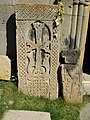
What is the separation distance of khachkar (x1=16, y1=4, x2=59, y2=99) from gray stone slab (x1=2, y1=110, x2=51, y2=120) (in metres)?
0.57

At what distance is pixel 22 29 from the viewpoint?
13.1 feet

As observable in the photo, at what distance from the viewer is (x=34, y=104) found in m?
4.10

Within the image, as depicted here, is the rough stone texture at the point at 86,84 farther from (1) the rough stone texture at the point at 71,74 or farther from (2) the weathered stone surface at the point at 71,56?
(2) the weathered stone surface at the point at 71,56

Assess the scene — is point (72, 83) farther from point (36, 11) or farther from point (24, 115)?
point (36, 11)

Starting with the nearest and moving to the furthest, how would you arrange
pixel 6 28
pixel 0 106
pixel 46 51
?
pixel 0 106
pixel 46 51
pixel 6 28

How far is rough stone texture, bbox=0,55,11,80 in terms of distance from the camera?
4363mm

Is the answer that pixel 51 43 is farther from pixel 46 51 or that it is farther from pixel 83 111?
pixel 83 111

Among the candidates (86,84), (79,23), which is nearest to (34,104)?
(86,84)

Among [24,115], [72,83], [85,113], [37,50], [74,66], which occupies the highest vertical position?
[37,50]

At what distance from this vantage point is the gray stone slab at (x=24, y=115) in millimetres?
3635

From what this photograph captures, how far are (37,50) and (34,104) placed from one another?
89 cm

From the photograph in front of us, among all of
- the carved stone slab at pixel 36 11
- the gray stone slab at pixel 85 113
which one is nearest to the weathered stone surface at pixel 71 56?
the carved stone slab at pixel 36 11

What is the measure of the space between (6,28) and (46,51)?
2.87ft

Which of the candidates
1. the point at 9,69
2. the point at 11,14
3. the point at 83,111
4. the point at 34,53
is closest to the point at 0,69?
the point at 9,69
